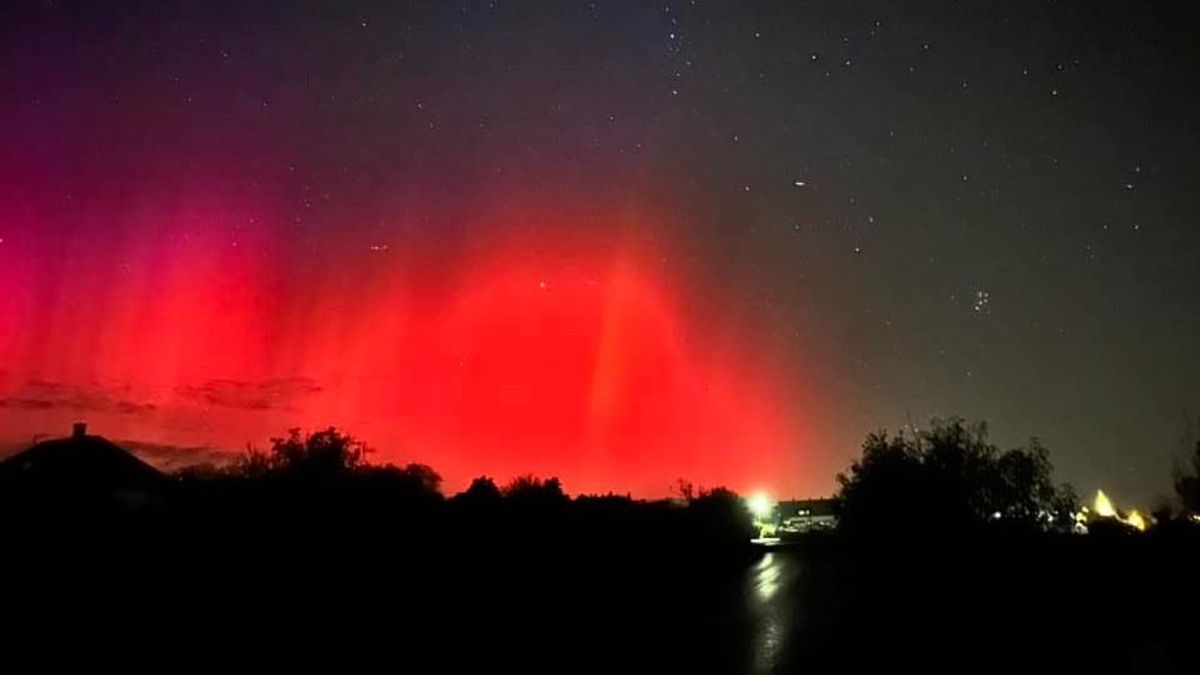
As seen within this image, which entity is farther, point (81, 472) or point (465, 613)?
point (81, 472)

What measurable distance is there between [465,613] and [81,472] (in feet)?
104

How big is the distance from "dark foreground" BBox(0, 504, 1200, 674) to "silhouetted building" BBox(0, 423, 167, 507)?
18011 millimetres

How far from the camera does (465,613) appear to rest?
55.0 ft

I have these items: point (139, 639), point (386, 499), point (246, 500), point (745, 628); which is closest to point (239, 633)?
point (139, 639)

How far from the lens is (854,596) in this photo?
25.7m

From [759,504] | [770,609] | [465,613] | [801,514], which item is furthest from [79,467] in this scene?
[801,514]

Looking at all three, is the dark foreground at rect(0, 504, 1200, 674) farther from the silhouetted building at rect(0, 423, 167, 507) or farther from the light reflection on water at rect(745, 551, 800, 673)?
the silhouetted building at rect(0, 423, 167, 507)

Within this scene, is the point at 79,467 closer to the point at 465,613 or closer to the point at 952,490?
the point at 465,613

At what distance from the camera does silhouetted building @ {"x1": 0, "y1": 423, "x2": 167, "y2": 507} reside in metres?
32.7

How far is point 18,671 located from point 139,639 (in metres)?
1.69

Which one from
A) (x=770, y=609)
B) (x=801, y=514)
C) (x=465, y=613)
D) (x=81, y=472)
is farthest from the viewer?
(x=801, y=514)

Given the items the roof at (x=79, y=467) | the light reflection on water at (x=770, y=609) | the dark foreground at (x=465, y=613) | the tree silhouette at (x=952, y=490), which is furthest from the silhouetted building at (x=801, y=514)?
the dark foreground at (x=465, y=613)

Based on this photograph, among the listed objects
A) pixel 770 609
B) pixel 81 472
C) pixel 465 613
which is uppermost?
pixel 81 472

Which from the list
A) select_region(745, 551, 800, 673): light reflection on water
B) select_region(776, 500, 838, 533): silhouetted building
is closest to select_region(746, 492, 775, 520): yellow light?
select_region(776, 500, 838, 533): silhouetted building
